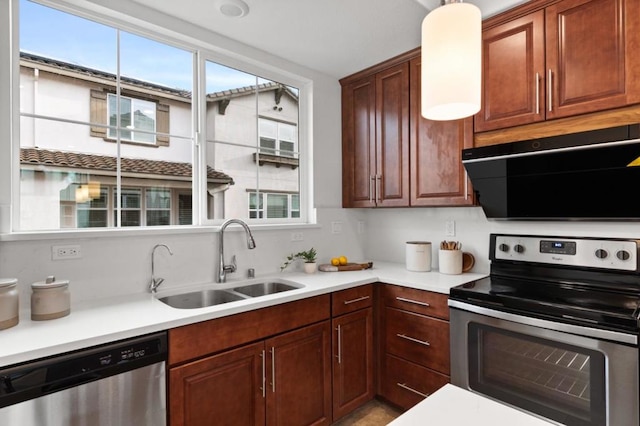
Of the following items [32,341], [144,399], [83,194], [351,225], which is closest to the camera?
[32,341]

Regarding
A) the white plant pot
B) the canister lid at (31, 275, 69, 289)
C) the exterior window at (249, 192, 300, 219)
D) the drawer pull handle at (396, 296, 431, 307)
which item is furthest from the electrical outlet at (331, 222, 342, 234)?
the canister lid at (31, 275, 69, 289)

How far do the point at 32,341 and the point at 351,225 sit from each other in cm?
224

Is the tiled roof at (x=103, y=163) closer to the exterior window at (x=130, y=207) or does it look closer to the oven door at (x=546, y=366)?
the exterior window at (x=130, y=207)

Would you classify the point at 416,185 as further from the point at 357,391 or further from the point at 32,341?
the point at 32,341

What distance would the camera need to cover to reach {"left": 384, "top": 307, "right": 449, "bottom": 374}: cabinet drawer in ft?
6.39

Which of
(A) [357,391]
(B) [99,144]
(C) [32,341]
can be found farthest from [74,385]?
(A) [357,391]

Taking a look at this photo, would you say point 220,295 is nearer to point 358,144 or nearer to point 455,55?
point 358,144

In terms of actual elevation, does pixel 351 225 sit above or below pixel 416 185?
below

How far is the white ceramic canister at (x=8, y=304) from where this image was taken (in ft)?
4.17

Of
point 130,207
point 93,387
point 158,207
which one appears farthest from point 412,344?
point 130,207

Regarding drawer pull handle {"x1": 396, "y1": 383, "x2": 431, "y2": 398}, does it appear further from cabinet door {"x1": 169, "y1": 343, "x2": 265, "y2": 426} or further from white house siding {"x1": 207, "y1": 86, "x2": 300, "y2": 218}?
white house siding {"x1": 207, "y1": 86, "x2": 300, "y2": 218}

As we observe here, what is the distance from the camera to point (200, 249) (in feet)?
6.80

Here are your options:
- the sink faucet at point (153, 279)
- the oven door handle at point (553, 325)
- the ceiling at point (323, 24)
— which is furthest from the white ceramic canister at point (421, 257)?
the sink faucet at point (153, 279)

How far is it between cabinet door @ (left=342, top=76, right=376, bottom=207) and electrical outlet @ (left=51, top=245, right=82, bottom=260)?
188 cm
